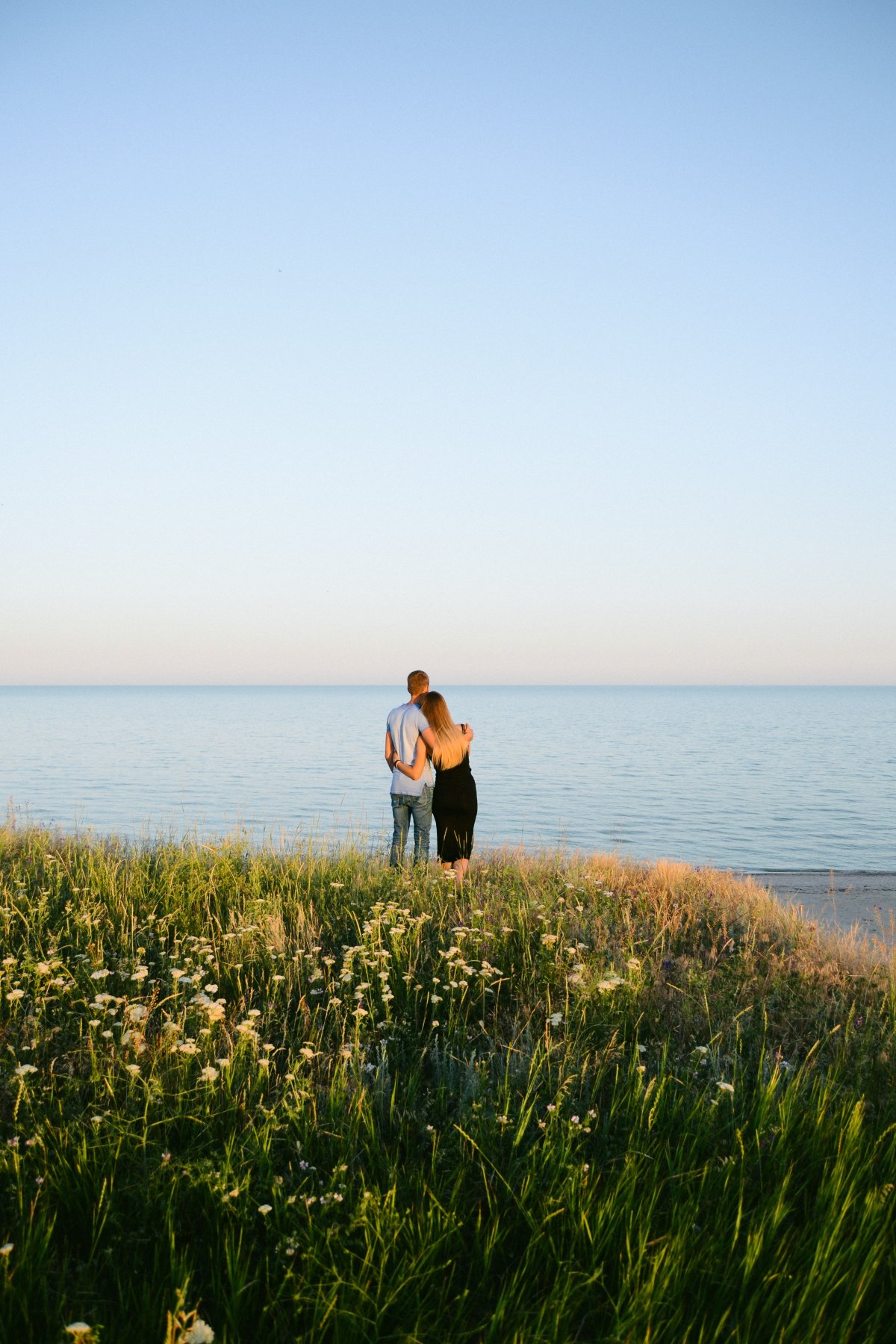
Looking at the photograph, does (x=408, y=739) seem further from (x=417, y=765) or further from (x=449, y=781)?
(x=449, y=781)

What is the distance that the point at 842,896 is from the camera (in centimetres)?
1451

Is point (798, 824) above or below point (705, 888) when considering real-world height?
below

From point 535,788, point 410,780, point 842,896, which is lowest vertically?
point 535,788

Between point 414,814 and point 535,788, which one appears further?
point 535,788

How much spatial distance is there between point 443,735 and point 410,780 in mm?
871

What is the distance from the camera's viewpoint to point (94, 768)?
1550 inches

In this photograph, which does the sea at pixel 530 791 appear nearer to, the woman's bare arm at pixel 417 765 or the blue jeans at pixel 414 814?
the blue jeans at pixel 414 814

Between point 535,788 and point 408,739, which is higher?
point 408,739

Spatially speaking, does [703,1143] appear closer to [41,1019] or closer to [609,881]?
[41,1019]

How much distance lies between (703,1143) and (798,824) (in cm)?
2513

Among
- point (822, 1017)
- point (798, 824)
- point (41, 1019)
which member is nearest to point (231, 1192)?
point (41, 1019)

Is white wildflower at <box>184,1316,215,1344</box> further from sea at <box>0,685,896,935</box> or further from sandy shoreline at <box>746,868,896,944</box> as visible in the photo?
sandy shoreline at <box>746,868,896,944</box>

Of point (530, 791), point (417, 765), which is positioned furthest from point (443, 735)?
point (530, 791)

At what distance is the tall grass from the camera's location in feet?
8.66
